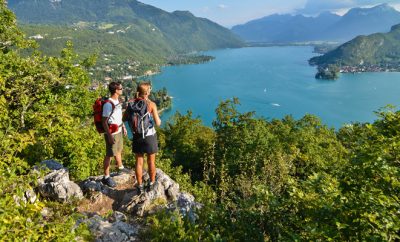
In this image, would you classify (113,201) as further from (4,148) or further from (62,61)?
(62,61)

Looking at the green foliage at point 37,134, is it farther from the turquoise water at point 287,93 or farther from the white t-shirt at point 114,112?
the turquoise water at point 287,93

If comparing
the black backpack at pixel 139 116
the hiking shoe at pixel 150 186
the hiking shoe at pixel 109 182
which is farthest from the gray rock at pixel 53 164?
the black backpack at pixel 139 116

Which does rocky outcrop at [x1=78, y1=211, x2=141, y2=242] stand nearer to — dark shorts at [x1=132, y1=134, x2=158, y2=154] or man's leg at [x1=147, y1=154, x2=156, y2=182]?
man's leg at [x1=147, y1=154, x2=156, y2=182]

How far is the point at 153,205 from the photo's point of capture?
7590 millimetres

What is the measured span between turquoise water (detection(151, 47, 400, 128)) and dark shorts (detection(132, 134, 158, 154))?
72.4 m

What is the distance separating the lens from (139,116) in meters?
6.99

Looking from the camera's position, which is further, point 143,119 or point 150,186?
point 150,186

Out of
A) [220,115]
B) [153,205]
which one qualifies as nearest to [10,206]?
[153,205]

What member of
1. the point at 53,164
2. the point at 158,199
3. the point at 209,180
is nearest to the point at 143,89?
the point at 158,199

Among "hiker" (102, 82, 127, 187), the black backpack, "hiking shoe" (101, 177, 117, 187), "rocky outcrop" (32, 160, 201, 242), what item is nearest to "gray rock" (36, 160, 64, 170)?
"rocky outcrop" (32, 160, 201, 242)

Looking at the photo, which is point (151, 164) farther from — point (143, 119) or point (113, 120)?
point (113, 120)

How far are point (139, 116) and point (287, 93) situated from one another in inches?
4281

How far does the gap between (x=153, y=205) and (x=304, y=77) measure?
493 feet

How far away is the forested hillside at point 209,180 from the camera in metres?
3.82
